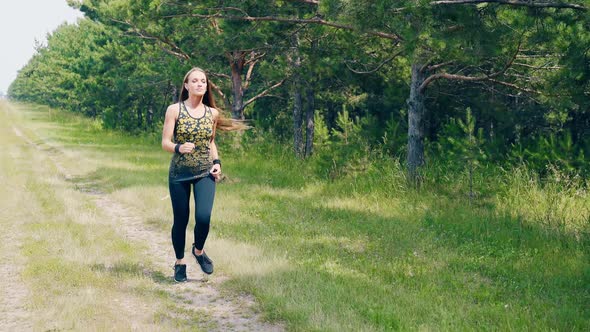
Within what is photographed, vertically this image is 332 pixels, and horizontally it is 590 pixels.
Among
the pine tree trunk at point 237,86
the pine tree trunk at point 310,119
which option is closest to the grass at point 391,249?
the pine tree trunk at point 310,119

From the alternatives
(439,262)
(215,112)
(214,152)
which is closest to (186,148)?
(214,152)

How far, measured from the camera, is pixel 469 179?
995cm

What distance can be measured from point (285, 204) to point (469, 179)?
10.5ft

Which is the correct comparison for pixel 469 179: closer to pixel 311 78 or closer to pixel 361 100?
pixel 311 78

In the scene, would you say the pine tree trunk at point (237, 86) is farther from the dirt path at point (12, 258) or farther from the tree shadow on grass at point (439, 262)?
the tree shadow on grass at point (439, 262)

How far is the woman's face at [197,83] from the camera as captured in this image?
19.0 feet

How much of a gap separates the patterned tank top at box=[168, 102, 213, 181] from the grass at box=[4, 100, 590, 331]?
120cm

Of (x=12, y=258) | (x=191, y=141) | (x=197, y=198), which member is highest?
(x=191, y=141)

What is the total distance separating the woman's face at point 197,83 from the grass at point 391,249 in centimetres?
194

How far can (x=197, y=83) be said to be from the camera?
A: 5.79 meters

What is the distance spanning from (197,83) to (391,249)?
3155 mm

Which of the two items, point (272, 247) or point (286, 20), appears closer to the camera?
point (272, 247)

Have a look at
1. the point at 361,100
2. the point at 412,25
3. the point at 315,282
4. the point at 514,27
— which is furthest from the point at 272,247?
the point at 361,100

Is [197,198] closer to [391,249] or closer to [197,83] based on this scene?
[197,83]
